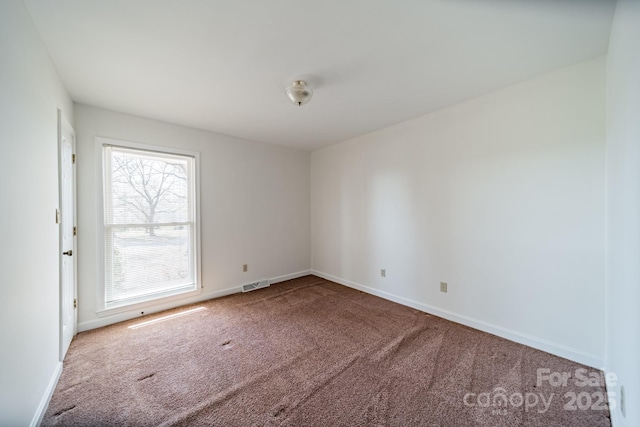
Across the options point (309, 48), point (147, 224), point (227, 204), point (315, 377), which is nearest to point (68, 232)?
point (147, 224)

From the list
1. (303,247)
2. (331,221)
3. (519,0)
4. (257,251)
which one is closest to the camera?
(519,0)

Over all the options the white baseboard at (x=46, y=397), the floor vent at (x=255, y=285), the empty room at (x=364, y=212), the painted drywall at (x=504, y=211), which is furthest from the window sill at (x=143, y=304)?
the painted drywall at (x=504, y=211)

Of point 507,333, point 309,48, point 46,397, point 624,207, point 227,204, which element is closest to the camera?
point 624,207

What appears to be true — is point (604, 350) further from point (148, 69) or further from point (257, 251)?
point (148, 69)

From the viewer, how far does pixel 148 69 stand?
200 centimetres

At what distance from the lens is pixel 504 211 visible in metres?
2.42

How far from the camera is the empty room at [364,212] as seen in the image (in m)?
1.42

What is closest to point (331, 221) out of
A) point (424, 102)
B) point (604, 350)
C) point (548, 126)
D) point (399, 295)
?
point (399, 295)

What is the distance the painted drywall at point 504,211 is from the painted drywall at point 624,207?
23 cm

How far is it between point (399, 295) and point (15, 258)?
11.5 feet

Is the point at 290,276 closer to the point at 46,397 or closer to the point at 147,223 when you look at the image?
the point at 147,223

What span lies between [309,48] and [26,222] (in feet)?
6.80

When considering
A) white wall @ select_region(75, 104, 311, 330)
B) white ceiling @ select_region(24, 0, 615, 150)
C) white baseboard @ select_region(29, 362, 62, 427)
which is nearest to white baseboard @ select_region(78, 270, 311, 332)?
white wall @ select_region(75, 104, 311, 330)

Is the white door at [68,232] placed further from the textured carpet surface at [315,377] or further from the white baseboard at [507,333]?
the white baseboard at [507,333]
